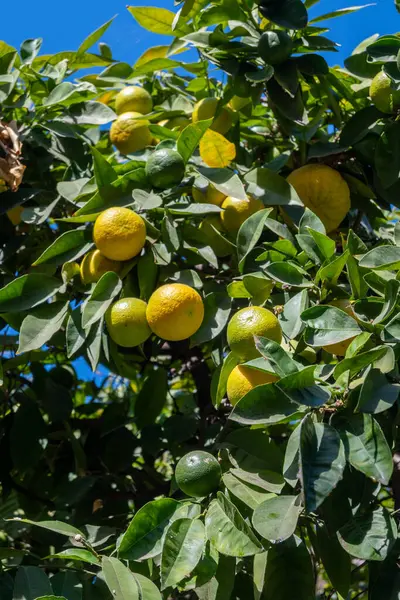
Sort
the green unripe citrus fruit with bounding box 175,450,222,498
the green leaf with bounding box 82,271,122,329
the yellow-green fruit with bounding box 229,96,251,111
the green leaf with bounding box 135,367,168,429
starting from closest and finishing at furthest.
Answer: the green unripe citrus fruit with bounding box 175,450,222,498, the green leaf with bounding box 82,271,122,329, the yellow-green fruit with bounding box 229,96,251,111, the green leaf with bounding box 135,367,168,429

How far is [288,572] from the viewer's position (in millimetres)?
1061

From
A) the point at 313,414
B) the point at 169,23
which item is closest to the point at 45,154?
the point at 169,23

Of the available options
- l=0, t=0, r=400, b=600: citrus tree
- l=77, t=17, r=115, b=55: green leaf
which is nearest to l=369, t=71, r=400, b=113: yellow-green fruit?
l=0, t=0, r=400, b=600: citrus tree

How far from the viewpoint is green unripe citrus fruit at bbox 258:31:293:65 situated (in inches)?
54.2

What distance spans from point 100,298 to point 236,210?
0.33 metres

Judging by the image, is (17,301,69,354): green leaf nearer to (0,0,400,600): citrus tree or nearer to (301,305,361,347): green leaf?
(0,0,400,600): citrus tree

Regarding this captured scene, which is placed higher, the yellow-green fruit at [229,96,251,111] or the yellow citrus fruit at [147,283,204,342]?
the yellow-green fruit at [229,96,251,111]

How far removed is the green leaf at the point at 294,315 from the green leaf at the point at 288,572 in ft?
1.00

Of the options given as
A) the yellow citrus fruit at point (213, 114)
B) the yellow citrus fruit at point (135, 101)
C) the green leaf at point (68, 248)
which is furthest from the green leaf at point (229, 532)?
the yellow citrus fruit at point (135, 101)

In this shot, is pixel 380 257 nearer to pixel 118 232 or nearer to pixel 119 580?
pixel 118 232

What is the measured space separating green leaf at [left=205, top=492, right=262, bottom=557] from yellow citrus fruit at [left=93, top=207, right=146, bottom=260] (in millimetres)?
455

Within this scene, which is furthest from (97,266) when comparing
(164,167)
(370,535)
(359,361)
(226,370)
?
(370,535)

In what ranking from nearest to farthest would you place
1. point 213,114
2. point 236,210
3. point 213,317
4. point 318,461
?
point 318,461 < point 213,317 < point 236,210 < point 213,114

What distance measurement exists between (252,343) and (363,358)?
20 cm
